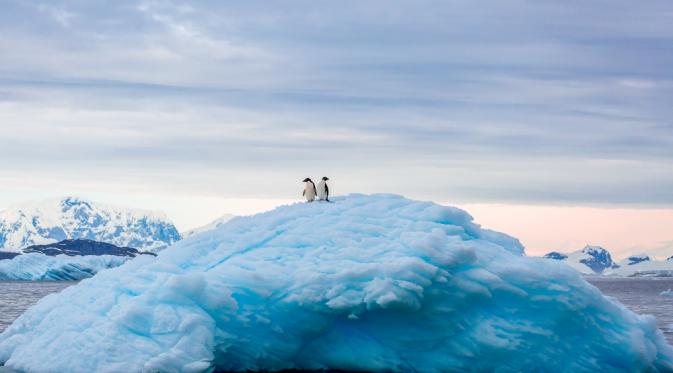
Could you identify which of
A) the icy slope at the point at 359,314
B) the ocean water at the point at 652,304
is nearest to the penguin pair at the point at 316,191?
the icy slope at the point at 359,314

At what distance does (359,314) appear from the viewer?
18641 mm

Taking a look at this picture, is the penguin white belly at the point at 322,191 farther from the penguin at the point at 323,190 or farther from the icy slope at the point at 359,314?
the icy slope at the point at 359,314

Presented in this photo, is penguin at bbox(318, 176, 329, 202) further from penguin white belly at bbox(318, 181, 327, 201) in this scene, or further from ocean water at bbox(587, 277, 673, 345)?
ocean water at bbox(587, 277, 673, 345)

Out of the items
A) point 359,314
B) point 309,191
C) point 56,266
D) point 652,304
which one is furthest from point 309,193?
point 56,266

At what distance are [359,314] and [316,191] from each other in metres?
6.27

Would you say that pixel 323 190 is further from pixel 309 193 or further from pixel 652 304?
pixel 652 304

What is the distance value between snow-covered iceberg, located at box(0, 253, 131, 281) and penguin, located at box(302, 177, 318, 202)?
90.6 m

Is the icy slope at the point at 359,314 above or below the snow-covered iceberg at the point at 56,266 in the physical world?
above

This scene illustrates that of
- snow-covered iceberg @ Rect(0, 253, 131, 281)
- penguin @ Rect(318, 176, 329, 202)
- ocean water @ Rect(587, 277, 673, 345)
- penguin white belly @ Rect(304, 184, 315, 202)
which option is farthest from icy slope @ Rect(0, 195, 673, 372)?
snow-covered iceberg @ Rect(0, 253, 131, 281)

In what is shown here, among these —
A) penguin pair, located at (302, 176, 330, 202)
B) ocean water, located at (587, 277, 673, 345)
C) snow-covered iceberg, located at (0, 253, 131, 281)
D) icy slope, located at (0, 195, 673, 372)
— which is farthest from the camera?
snow-covered iceberg, located at (0, 253, 131, 281)

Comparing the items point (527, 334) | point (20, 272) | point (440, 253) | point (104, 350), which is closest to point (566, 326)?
point (527, 334)

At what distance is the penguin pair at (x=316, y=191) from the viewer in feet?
77.2

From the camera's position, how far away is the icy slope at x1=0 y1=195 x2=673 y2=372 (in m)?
17.6

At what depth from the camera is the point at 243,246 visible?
1998 centimetres
